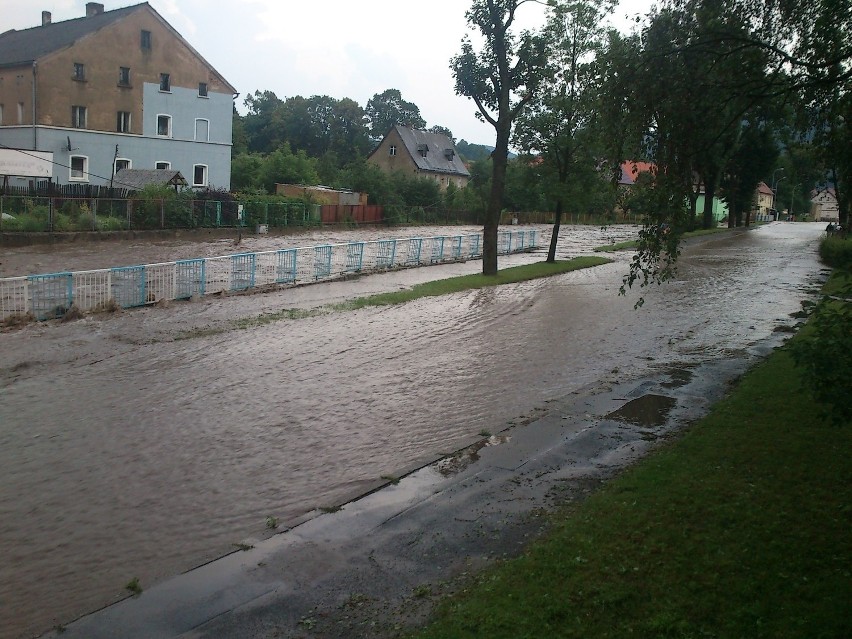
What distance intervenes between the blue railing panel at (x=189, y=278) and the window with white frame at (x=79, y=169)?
30873 mm

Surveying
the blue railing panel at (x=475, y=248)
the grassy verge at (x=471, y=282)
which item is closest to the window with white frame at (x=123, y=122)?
the blue railing panel at (x=475, y=248)

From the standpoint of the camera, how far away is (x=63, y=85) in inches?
1880

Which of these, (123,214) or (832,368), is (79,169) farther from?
(832,368)

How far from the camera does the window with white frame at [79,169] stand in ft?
157

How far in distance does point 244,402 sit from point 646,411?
248 inches

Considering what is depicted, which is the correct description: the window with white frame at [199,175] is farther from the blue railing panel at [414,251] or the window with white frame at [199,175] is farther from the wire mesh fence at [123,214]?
the blue railing panel at [414,251]

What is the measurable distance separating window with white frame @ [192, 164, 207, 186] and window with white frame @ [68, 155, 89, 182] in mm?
8204

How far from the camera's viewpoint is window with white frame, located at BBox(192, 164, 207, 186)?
55500 mm

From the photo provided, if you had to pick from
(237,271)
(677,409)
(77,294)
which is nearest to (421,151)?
(237,271)

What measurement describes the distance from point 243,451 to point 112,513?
87.1 inches

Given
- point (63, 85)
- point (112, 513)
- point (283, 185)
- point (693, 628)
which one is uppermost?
point (63, 85)

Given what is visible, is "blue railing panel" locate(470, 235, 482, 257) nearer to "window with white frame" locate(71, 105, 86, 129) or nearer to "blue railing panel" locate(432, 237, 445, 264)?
"blue railing panel" locate(432, 237, 445, 264)

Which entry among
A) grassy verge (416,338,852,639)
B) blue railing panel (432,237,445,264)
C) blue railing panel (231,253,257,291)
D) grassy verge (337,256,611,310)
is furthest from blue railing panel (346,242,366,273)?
grassy verge (416,338,852,639)

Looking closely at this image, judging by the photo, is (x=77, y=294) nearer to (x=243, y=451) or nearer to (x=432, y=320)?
(x=432, y=320)
